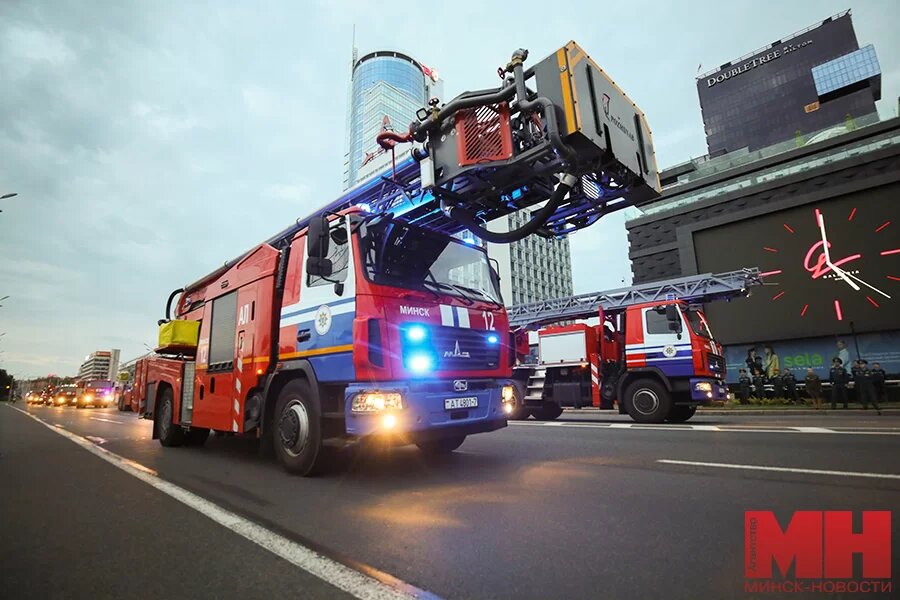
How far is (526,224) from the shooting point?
4910 millimetres

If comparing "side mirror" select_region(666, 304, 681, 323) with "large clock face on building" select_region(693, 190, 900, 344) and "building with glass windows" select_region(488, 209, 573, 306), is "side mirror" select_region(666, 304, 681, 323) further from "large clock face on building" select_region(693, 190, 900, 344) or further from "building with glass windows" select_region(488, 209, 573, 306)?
"building with glass windows" select_region(488, 209, 573, 306)

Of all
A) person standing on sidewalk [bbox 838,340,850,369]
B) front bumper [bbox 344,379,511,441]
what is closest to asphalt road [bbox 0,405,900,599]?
front bumper [bbox 344,379,511,441]

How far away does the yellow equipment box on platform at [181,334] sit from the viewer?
22.2 ft

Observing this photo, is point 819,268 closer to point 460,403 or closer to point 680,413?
point 680,413

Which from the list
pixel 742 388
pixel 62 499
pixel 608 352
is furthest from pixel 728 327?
pixel 62 499

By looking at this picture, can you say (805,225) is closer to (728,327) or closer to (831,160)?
(831,160)

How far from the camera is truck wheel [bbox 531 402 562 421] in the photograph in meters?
11.5

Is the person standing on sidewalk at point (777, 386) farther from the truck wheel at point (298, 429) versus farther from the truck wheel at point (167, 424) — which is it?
the truck wheel at point (167, 424)

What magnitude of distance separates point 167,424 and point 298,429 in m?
4.22

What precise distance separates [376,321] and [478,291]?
5.55ft

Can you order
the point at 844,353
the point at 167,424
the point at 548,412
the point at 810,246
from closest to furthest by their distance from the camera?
the point at 167,424, the point at 548,412, the point at 844,353, the point at 810,246

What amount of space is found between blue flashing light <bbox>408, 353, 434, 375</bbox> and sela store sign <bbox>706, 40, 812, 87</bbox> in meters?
94.7

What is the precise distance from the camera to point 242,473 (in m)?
4.74

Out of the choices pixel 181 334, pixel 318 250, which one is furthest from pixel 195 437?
pixel 318 250
